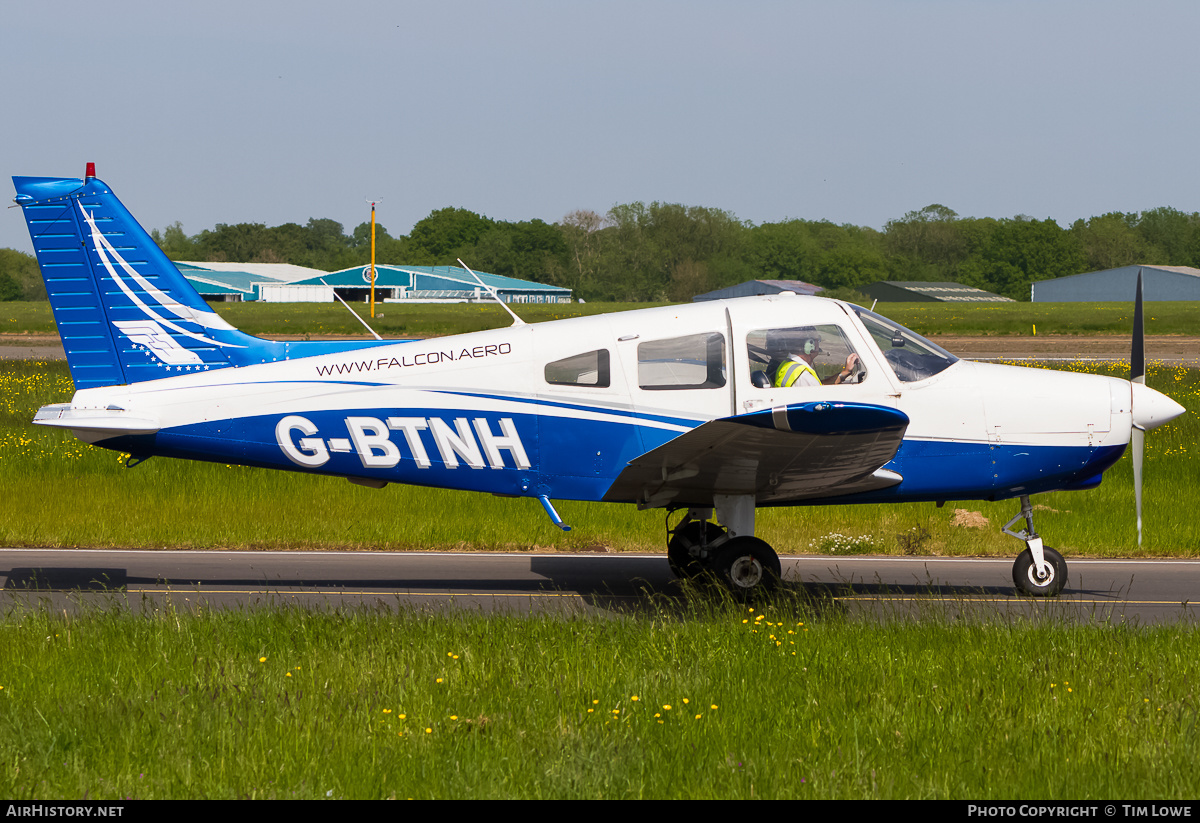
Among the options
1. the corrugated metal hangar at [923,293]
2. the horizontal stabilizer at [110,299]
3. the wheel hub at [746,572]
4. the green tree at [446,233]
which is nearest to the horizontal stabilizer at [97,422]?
the horizontal stabilizer at [110,299]

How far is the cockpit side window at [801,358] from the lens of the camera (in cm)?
846

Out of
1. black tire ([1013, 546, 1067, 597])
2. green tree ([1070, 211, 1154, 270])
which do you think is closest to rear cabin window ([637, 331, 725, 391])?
black tire ([1013, 546, 1067, 597])

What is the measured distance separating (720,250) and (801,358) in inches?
4097

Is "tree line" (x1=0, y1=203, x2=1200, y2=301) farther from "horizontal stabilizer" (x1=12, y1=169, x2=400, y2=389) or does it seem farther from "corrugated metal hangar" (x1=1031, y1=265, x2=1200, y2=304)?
"horizontal stabilizer" (x1=12, y1=169, x2=400, y2=389)

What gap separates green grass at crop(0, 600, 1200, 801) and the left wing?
3.87ft

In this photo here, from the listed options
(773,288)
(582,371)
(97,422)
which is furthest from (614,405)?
(773,288)

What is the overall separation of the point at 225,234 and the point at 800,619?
512 feet

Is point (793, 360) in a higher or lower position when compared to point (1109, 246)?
lower

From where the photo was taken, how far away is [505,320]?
203 feet

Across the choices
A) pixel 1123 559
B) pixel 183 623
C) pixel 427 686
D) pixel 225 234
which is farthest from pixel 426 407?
pixel 225 234

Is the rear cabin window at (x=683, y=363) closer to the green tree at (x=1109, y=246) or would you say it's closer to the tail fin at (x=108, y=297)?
the tail fin at (x=108, y=297)

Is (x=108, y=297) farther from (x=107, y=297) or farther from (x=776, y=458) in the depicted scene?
(x=776, y=458)

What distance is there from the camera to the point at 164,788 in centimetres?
471

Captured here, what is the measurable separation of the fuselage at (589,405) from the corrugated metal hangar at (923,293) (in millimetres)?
97523
